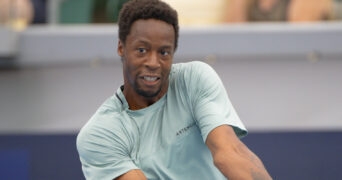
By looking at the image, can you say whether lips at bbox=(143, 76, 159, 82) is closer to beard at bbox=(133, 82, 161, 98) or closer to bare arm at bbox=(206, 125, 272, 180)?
beard at bbox=(133, 82, 161, 98)

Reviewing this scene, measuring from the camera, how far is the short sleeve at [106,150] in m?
3.50

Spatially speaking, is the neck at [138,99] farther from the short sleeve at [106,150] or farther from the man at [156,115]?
the short sleeve at [106,150]

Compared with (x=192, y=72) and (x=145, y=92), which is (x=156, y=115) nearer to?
(x=145, y=92)

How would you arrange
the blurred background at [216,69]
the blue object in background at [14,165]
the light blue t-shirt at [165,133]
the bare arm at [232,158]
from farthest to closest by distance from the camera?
the blue object in background at [14,165], the blurred background at [216,69], the light blue t-shirt at [165,133], the bare arm at [232,158]

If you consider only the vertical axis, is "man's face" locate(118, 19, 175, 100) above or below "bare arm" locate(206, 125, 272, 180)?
above

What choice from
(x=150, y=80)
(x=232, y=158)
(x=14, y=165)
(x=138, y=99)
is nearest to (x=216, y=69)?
(x=14, y=165)

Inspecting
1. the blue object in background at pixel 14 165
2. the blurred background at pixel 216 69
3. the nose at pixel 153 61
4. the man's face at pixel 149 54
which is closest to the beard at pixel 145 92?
the man's face at pixel 149 54

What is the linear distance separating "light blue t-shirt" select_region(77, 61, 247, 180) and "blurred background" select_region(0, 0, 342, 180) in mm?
2317

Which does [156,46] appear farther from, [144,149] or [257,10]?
[257,10]

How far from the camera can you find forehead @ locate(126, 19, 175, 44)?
3.36 m

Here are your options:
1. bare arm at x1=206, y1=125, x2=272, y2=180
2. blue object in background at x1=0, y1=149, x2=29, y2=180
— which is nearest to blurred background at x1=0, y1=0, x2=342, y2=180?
blue object in background at x1=0, y1=149, x2=29, y2=180

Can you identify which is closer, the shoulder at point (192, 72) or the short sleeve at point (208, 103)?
the short sleeve at point (208, 103)

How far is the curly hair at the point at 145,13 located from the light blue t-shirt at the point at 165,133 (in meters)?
0.24

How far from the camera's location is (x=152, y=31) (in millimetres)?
3357
